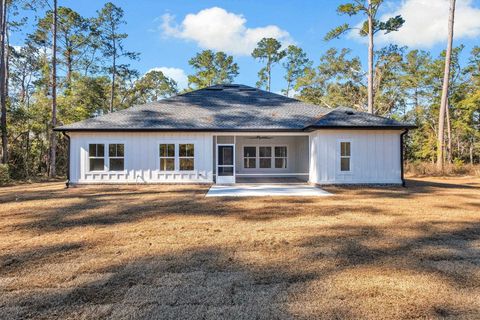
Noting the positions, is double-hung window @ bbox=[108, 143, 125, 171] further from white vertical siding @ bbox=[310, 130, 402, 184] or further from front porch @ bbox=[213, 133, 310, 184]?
white vertical siding @ bbox=[310, 130, 402, 184]

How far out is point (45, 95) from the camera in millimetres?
23516

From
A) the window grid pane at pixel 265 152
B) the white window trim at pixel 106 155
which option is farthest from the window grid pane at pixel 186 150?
the window grid pane at pixel 265 152

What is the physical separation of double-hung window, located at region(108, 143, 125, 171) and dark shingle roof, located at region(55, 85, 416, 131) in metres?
0.92

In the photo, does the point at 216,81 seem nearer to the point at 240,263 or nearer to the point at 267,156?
the point at 267,156

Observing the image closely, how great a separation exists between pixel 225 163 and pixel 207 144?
138 centimetres

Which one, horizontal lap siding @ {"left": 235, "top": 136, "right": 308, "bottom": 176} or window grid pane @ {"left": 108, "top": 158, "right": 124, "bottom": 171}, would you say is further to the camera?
horizontal lap siding @ {"left": 235, "top": 136, "right": 308, "bottom": 176}

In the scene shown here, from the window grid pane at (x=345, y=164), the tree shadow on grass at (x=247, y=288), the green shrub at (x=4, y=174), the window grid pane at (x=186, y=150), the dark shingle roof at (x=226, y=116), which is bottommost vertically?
the tree shadow on grass at (x=247, y=288)

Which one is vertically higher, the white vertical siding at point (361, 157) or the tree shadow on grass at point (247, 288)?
the white vertical siding at point (361, 157)

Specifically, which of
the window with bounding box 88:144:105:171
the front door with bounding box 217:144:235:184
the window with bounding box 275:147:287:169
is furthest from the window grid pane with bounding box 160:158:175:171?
the window with bounding box 275:147:287:169

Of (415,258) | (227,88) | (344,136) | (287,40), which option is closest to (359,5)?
(227,88)

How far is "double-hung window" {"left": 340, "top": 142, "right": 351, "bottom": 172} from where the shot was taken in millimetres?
13414

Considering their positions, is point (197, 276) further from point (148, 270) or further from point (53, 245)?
point (53, 245)

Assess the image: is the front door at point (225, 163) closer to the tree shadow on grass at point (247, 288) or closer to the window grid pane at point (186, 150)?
the window grid pane at point (186, 150)

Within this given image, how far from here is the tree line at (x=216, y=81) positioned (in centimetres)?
2056
